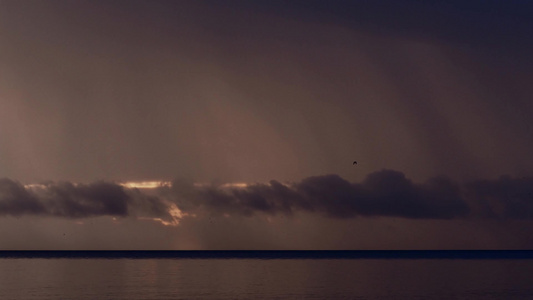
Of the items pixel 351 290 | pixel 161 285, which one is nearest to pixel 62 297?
pixel 161 285

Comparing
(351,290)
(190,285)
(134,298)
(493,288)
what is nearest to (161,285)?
(190,285)

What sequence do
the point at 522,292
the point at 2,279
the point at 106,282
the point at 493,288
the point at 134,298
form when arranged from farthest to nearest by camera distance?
the point at 2,279 → the point at 106,282 → the point at 493,288 → the point at 522,292 → the point at 134,298

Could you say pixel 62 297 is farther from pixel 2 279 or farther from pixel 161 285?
pixel 2 279

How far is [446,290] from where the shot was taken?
3762 inches

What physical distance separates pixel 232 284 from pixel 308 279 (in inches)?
713

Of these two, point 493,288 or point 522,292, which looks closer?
point 522,292

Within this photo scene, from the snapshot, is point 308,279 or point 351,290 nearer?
point 351,290

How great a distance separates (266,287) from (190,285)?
1159 cm

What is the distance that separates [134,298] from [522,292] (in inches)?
1978

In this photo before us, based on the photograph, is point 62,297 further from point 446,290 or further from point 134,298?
point 446,290

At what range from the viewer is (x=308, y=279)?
118688 mm

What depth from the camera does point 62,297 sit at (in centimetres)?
8350

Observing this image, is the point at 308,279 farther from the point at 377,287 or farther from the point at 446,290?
the point at 446,290

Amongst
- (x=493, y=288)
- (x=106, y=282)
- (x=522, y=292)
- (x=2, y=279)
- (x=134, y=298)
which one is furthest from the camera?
(x=2, y=279)
